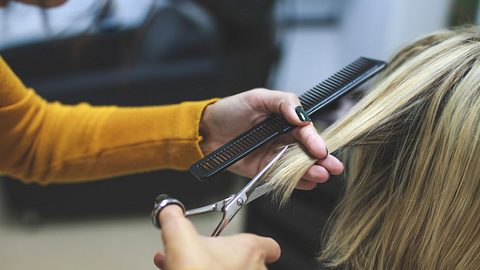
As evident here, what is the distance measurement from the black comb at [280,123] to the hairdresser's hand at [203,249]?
0.31 feet

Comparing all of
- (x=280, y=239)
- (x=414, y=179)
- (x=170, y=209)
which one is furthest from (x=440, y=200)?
(x=280, y=239)

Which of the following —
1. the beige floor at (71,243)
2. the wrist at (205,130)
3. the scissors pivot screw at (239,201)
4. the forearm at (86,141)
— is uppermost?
the scissors pivot screw at (239,201)

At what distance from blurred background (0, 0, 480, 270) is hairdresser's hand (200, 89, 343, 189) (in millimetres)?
255

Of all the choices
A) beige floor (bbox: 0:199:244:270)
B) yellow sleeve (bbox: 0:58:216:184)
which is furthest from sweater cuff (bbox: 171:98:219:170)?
beige floor (bbox: 0:199:244:270)

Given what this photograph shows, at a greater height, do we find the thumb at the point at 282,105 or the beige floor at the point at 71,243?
the thumb at the point at 282,105

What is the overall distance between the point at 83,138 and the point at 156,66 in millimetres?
908

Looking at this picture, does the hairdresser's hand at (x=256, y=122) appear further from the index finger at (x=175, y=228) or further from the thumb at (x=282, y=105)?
the index finger at (x=175, y=228)

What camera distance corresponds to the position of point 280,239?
38.0 inches

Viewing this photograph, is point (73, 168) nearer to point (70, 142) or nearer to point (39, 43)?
point (70, 142)

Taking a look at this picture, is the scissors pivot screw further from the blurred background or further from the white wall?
the white wall

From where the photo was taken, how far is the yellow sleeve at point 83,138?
2.39 feet

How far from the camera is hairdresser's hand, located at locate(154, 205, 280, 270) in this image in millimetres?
396

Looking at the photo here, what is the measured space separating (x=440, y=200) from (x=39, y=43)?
3.37 ft

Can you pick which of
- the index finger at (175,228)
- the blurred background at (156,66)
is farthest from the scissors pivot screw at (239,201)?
the blurred background at (156,66)
